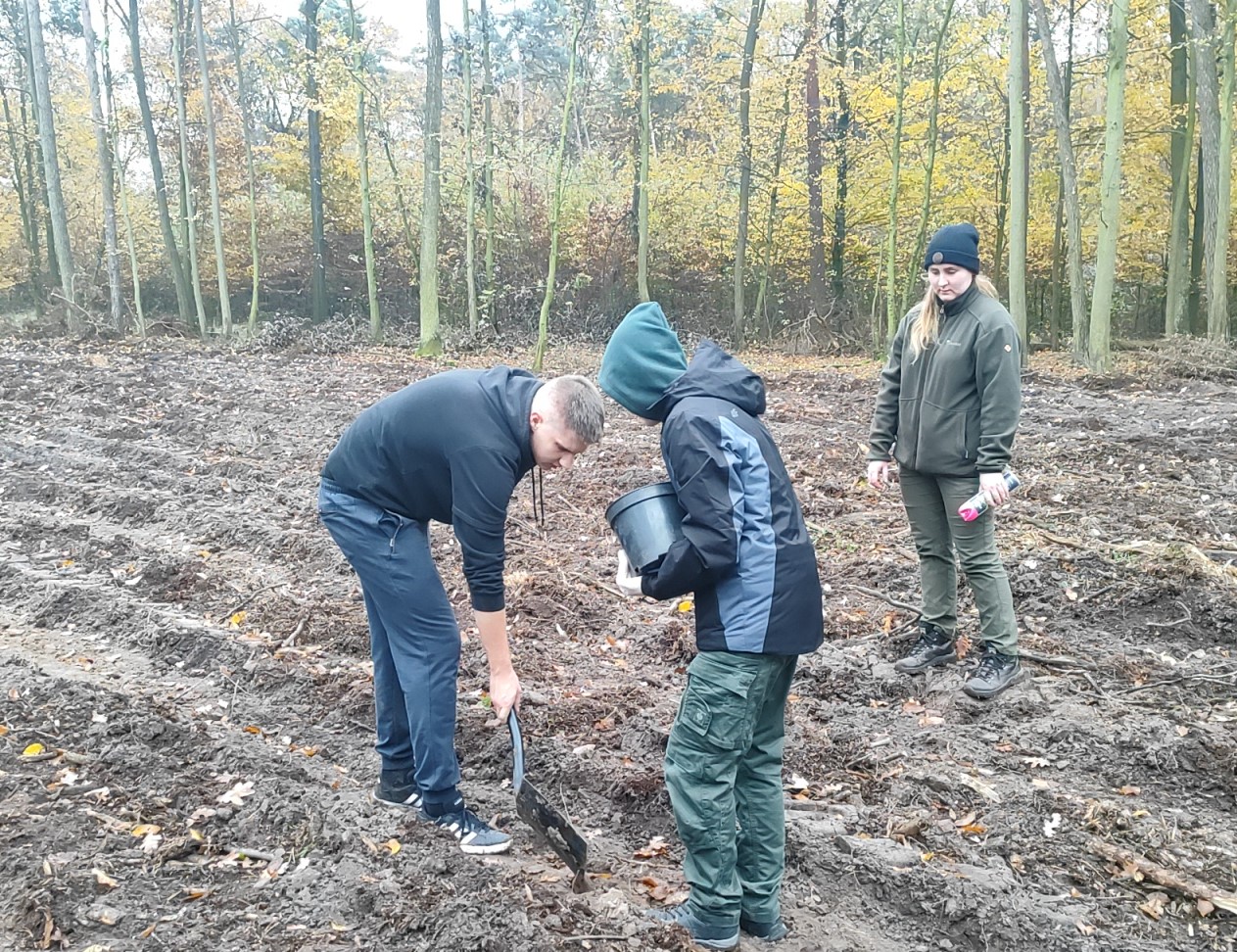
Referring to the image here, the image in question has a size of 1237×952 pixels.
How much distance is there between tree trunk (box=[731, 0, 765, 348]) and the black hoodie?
64.1 ft

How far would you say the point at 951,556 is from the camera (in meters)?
4.70

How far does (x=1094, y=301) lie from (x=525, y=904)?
14.7 meters

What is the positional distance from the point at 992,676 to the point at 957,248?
198 cm

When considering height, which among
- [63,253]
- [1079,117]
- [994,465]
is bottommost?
[994,465]

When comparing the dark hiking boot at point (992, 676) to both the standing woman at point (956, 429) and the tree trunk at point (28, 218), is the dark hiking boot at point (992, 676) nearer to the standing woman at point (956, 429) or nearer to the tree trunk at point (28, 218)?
the standing woman at point (956, 429)

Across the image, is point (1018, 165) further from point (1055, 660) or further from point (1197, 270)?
point (1055, 660)

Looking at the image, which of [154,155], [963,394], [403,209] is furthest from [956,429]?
[154,155]

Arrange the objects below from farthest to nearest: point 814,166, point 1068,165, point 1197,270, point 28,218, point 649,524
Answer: point 28,218 → point 814,166 → point 1197,270 → point 1068,165 → point 649,524

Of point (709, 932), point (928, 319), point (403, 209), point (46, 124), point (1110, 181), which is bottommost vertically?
point (709, 932)

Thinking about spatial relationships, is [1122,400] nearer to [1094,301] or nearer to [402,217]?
[1094,301]

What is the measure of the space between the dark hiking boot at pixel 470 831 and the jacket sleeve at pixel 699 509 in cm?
132

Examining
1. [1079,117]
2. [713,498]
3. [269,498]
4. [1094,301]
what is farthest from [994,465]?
[1079,117]

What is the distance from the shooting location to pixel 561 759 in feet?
13.1

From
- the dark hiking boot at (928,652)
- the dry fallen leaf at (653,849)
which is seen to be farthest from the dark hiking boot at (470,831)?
the dark hiking boot at (928,652)
